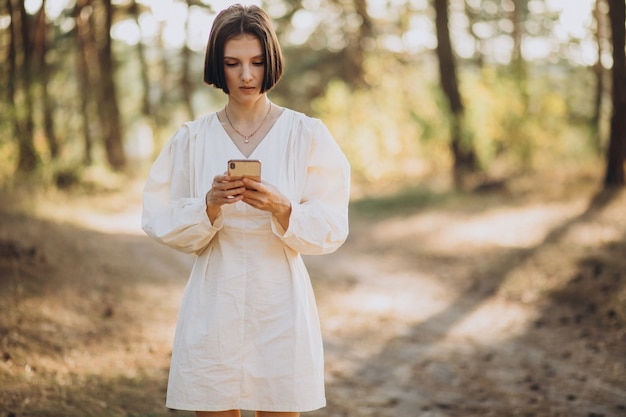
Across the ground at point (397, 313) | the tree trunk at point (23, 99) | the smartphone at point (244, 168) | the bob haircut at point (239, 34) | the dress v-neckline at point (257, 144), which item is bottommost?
the ground at point (397, 313)

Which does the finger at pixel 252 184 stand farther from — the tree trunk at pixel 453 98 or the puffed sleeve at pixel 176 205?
the tree trunk at pixel 453 98

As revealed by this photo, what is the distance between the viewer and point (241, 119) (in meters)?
2.63

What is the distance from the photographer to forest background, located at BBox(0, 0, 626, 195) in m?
12.6

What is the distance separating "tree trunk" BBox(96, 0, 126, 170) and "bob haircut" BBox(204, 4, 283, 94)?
1774 centimetres

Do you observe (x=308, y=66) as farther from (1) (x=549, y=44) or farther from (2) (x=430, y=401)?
(2) (x=430, y=401)

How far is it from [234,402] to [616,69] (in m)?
8.91

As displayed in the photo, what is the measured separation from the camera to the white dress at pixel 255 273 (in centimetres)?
251

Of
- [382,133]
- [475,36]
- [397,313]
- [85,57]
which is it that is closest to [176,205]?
[397,313]

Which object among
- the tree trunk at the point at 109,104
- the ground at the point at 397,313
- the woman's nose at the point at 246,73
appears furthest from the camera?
the tree trunk at the point at 109,104

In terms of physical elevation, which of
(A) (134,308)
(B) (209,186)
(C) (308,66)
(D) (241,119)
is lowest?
(A) (134,308)

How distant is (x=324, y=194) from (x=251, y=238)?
0.30 m

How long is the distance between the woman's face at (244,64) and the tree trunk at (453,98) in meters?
11.8

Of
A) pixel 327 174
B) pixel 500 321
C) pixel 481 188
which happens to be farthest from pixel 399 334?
pixel 481 188

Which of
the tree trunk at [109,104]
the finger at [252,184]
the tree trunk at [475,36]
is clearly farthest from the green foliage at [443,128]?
the finger at [252,184]
